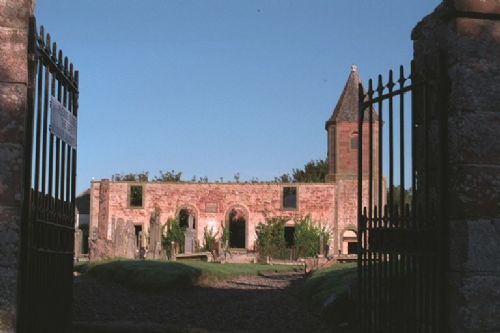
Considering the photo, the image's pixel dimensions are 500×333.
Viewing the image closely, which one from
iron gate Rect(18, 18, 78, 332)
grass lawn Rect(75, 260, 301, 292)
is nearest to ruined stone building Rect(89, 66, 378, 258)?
grass lawn Rect(75, 260, 301, 292)

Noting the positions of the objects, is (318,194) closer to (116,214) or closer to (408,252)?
(116,214)

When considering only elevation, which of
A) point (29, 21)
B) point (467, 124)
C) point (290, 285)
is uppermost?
point (29, 21)

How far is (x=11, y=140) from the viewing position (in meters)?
4.55

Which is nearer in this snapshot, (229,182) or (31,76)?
(31,76)

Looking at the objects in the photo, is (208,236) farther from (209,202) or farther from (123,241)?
(123,241)

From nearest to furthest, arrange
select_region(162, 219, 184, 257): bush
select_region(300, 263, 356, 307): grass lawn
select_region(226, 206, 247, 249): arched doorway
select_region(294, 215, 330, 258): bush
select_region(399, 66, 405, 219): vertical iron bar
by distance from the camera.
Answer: select_region(399, 66, 405, 219): vertical iron bar
select_region(300, 263, 356, 307): grass lawn
select_region(294, 215, 330, 258): bush
select_region(162, 219, 184, 257): bush
select_region(226, 206, 247, 249): arched doorway

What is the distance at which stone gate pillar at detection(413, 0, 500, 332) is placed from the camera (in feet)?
16.1

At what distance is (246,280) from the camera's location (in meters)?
17.1

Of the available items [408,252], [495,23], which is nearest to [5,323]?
[408,252]

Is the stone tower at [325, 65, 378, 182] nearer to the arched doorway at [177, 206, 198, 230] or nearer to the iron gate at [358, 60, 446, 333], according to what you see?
the arched doorway at [177, 206, 198, 230]

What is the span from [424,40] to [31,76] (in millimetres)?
3297

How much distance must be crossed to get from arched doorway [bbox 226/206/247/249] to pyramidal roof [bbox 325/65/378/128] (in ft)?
26.0

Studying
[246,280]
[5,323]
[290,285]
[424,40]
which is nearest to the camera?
[5,323]

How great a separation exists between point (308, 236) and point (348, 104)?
8207 millimetres
